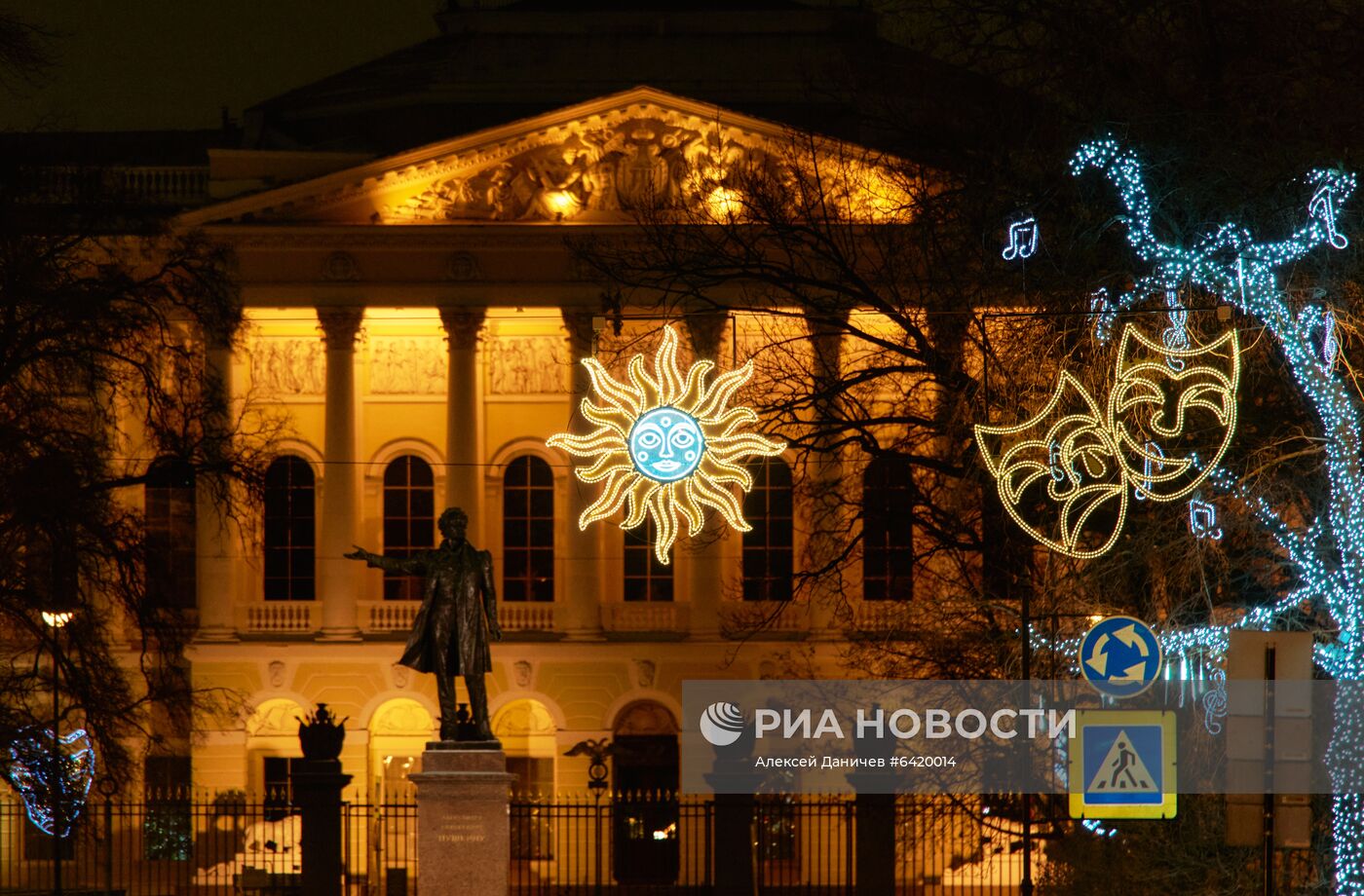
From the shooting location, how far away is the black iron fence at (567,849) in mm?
29203

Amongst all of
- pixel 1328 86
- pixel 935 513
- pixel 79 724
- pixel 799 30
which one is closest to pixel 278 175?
pixel 799 30

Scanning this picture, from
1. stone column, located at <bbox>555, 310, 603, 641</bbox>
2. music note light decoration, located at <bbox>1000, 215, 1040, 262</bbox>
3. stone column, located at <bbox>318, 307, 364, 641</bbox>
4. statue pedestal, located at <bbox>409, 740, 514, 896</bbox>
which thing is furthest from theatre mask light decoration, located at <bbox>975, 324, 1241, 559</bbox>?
stone column, located at <bbox>318, 307, 364, 641</bbox>

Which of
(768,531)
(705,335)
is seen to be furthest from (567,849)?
(768,531)

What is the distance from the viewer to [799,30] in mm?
57312

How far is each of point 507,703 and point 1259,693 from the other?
3372cm

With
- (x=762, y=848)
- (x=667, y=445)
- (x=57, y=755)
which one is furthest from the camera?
(x=762, y=848)

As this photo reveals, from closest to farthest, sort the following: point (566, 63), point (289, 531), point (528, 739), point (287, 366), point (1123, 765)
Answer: point (1123, 765) → point (528, 739) → point (289, 531) → point (287, 366) → point (566, 63)

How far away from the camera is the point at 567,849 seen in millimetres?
33656

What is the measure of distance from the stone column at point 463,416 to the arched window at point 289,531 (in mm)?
3313

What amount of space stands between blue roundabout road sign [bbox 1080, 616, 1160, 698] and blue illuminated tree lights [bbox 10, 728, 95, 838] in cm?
1266

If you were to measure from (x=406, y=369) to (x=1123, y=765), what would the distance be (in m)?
34.2

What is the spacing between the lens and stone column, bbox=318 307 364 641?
49.2m

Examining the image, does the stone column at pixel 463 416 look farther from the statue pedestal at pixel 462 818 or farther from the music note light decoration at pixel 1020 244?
the music note light decoration at pixel 1020 244

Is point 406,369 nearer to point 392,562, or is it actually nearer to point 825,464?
point 825,464
